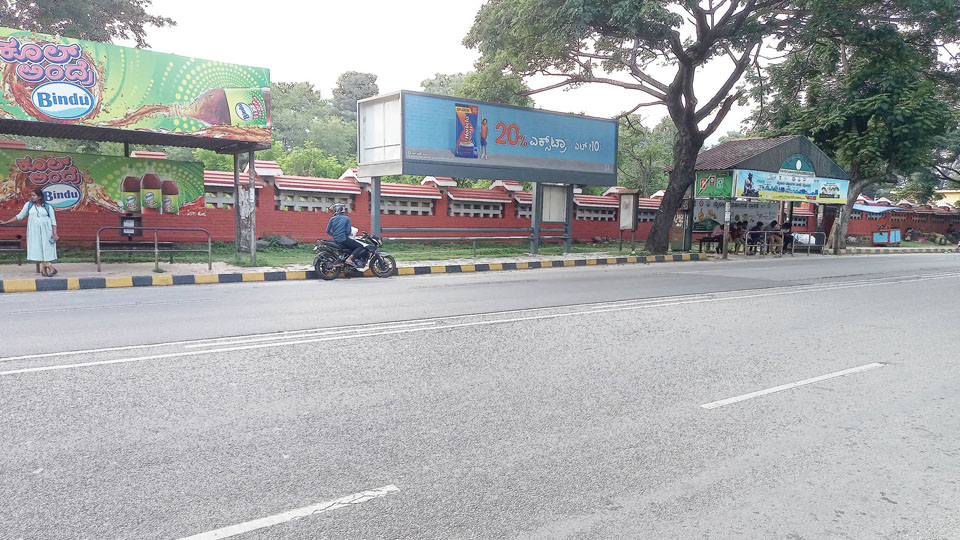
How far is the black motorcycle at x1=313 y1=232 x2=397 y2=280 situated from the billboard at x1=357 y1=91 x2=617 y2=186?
3047 mm

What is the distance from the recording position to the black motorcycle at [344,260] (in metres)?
12.4

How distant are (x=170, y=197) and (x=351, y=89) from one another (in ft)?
167

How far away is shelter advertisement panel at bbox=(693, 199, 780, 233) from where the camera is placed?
922 inches

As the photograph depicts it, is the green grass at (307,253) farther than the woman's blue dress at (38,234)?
Yes

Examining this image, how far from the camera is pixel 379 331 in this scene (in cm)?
682

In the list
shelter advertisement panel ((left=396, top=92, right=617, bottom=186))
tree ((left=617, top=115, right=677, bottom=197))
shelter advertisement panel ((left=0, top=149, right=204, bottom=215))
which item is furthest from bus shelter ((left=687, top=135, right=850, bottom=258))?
shelter advertisement panel ((left=0, top=149, right=204, bottom=215))

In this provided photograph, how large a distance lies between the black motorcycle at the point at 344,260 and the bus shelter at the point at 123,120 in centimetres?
230

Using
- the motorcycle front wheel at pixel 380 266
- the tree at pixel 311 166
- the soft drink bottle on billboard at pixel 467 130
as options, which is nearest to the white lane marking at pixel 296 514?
the motorcycle front wheel at pixel 380 266

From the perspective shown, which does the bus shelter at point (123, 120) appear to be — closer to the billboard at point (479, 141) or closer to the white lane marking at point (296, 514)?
the billboard at point (479, 141)

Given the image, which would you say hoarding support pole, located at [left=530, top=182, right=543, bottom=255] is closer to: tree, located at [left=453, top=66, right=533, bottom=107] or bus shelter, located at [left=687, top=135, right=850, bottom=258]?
tree, located at [left=453, top=66, right=533, bottom=107]

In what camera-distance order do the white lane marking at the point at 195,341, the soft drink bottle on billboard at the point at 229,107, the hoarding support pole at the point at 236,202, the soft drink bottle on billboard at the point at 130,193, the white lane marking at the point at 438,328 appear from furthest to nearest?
the hoarding support pole at the point at 236,202 < the soft drink bottle on billboard at the point at 130,193 < the soft drink bottle on billboard at the point at 229,107 < the white lane marking at the point at 195,341 < the white lane marking at the point at 438,328

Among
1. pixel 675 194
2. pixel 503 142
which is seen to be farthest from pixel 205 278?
pixel 675 194

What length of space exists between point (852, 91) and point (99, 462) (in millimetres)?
28517

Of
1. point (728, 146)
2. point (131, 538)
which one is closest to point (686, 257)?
point (728, 146)
